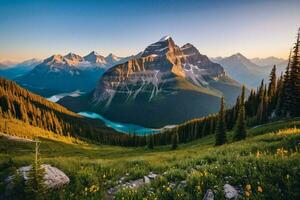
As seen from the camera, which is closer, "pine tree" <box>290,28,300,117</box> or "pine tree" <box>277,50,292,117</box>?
"pine tree" <box>290,28,300,117</box>

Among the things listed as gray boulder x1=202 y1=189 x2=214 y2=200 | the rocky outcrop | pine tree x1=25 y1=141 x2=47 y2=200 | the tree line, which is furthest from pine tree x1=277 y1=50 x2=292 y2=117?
pine tree x1=25 y1=141 x2=47 y2=200

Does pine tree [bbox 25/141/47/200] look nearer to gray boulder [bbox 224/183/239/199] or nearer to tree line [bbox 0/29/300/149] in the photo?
gray boulder [bbox 224/183/239/199]

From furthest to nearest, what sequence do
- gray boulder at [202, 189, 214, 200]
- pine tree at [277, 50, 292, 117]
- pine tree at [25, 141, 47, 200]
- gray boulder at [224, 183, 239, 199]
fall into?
pine tree at [277, 50, 292, 117] → pine tree at [25, 141, 47, 200] → gray boulder at [202, 189, 214, 200] → gray boulder at [224, 183, 239, 199]

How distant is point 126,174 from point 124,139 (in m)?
148

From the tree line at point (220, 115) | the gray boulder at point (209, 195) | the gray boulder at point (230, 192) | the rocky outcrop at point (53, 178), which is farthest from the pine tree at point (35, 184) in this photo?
the tree line at point (220, 115)

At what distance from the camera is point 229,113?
3920 inches

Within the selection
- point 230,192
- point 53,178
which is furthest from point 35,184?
point 230,192

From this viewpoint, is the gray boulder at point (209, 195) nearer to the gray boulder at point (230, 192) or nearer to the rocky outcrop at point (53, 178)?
the gray boulder at point (230, 192)

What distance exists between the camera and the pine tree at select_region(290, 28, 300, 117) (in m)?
59.0

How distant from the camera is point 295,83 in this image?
196 ft

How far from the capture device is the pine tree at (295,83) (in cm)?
5900

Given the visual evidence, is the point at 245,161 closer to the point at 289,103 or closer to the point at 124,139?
the point at 289,103

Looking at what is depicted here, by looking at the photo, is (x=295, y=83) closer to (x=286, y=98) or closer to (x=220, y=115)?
(x=286, y=98)

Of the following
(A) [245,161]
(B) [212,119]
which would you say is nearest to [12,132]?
(B) [212,119]
